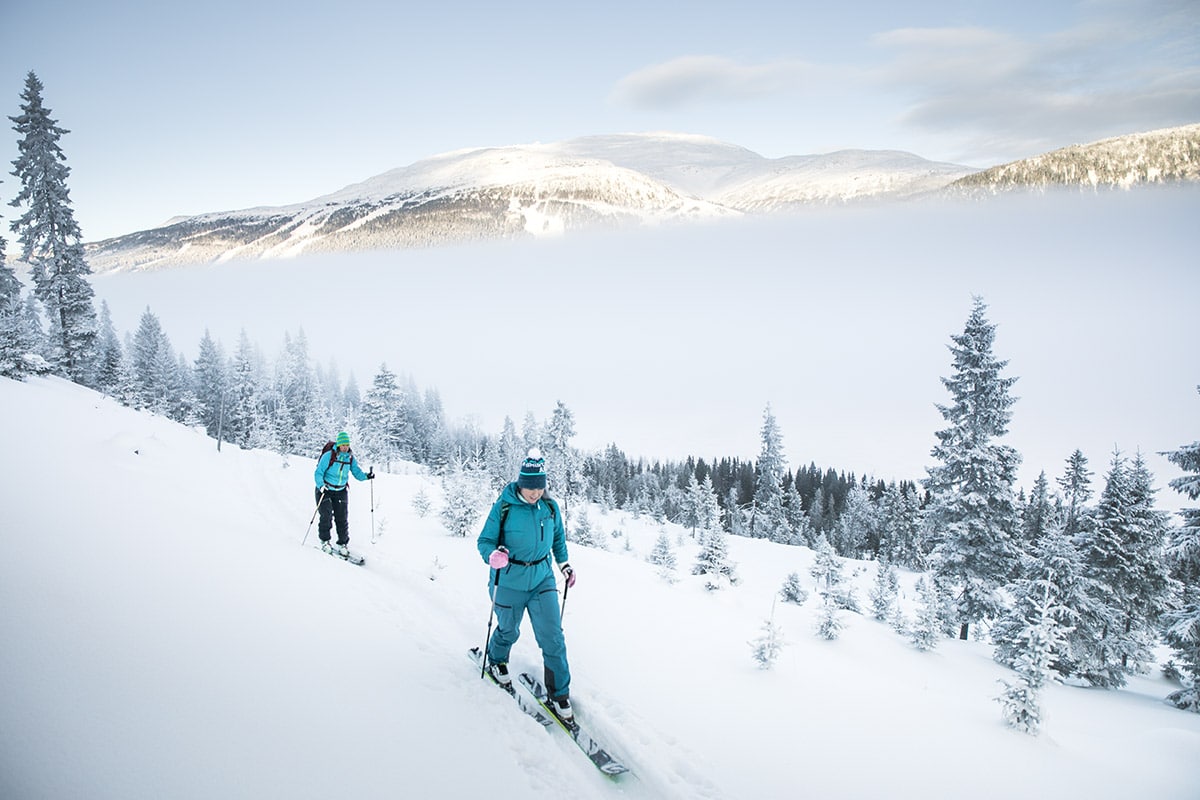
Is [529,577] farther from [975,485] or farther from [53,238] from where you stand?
[53,238]

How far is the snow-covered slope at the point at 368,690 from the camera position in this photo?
3.17 meters

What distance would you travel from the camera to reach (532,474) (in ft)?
17.4

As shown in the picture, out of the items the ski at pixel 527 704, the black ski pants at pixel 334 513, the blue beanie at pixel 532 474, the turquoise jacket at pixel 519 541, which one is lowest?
the ski at pixel 527 704

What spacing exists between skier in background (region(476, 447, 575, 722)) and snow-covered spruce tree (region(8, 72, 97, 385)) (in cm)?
3424

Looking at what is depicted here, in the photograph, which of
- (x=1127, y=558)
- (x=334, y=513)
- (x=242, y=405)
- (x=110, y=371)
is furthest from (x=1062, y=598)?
(x=242, y=405)

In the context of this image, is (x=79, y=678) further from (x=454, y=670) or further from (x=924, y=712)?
(x=924, y=712)

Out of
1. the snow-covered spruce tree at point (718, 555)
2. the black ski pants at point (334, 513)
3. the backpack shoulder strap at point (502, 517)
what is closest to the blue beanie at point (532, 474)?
the backpack shoulder strap at point (502, 517)

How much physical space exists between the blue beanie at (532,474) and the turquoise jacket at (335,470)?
19.7ft

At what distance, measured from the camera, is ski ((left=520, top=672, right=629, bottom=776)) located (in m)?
4.58

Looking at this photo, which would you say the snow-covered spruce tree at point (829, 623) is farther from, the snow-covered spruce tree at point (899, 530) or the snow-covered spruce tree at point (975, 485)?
the snow-covered spruce tree at point (899, 530)

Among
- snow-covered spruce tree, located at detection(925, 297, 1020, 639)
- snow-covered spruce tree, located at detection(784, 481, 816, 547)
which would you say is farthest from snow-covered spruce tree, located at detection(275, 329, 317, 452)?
snow-covered spruce tree, located at detection(784, 481, 816, 547)

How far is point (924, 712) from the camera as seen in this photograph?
764 centimetres

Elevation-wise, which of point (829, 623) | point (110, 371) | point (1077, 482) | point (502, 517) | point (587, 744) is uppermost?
point (502, 517)

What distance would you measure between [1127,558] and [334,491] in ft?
84.3
